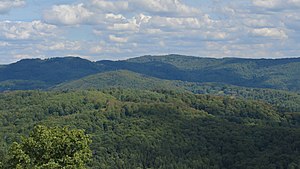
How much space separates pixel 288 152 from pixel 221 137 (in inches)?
1368

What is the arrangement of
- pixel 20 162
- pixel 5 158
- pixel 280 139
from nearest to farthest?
pixel 20 162
pixel 5 158
pixel 280 139

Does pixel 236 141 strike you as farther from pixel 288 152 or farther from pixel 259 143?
pixel 288 152

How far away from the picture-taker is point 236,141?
18900 centimetres

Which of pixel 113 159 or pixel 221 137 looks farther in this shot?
pixel 221 137

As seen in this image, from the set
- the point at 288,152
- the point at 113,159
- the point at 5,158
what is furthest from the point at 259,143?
the point at 5,158

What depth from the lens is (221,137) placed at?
19562cm

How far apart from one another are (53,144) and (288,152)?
14015 cm

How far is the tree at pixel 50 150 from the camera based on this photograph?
1425 inches

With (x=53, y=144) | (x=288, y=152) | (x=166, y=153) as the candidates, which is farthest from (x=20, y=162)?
(x=166, y=153)

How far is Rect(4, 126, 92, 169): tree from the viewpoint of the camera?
36188 mm

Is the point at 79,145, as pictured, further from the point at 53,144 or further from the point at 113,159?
the point at 113,159

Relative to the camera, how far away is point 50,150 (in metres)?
37.2

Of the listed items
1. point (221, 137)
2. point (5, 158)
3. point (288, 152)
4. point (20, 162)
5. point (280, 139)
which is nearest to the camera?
point (20, 162)

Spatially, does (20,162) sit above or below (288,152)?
above
